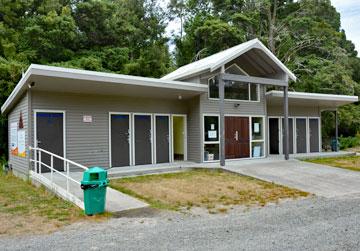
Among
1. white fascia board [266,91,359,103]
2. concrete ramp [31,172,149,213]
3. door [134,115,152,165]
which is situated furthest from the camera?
white fascia board [266,91,359,103]

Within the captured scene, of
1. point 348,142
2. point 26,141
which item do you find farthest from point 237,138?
point 348,142

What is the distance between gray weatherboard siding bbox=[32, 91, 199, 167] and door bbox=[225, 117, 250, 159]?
3.33m

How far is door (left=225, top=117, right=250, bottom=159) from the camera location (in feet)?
40.0

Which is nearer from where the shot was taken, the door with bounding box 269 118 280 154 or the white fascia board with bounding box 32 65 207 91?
the white fascia board with bounding box 32 65 207 91

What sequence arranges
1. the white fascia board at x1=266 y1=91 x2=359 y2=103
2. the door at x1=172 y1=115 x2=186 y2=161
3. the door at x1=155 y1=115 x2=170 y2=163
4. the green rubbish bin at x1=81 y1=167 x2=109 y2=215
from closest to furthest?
the green rubbish bin at x1=81 y1=167 x2=109 y2=215, the door at x1=155 y1=115 x2=170 y2=163, the door at x1=172 y1=115 x2=186 y2=161, the white fascia board at x1=266 y1=91 x2=359 y2=103

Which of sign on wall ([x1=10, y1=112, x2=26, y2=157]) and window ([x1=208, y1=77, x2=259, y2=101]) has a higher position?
window ([x1=208, y1=77, x2=259, y2=101])

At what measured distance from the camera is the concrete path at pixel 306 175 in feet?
26.3

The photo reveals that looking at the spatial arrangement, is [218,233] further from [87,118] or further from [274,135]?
[274,135]

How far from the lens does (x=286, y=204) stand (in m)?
6.52

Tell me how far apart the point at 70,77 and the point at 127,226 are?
16.2 ft

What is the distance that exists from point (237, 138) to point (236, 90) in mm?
1916

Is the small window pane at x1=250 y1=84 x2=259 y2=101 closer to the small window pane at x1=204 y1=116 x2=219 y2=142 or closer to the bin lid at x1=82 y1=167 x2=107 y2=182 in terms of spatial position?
the small window pane at x1=204 y1=116 x2=219 y2=142

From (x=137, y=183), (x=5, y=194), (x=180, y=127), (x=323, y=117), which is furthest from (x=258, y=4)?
(x=5, y=194)

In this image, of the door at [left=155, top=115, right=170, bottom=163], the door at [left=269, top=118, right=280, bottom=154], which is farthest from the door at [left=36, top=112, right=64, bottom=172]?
the door at [left=269, top=118, right=280, bottom=154]
